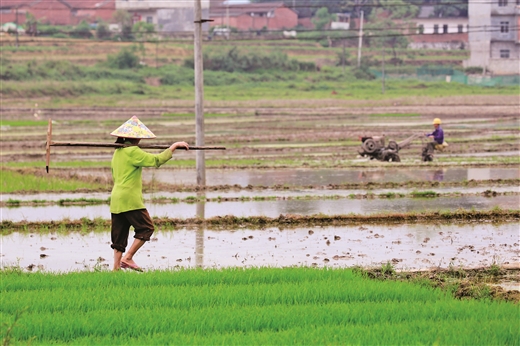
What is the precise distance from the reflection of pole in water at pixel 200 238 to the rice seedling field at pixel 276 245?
0.03 meters

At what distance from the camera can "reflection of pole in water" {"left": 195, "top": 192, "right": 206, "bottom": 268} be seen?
10953 millimetres

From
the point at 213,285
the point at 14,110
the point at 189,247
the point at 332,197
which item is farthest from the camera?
the point at 14,110

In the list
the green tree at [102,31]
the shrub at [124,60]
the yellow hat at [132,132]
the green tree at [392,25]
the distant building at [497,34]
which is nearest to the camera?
the yellow hat at [132,132]

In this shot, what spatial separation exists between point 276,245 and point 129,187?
9.01 feet

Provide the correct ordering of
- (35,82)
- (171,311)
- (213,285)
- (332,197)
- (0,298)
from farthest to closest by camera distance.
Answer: (35,82), (332,197), (213,285), (0,298), (171,311)

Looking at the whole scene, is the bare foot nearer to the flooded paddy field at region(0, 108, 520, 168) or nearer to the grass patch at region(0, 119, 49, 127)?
the flooded paddy field at region(0, 108, 520, 168)

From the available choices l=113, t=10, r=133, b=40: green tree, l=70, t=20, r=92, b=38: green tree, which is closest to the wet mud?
l=70, t=20, r=92, b=38: green tree

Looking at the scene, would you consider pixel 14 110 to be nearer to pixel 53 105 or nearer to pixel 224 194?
pixel 53 105

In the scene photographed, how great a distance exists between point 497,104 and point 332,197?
137 feet

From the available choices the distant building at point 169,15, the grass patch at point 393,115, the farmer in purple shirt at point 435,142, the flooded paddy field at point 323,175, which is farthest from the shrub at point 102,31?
the farmer in purple shirt at point 435,142

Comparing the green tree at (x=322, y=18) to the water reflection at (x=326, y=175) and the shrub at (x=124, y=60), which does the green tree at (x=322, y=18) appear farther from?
the water reflection at (x=326, y=175)

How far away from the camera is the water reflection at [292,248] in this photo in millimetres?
10727

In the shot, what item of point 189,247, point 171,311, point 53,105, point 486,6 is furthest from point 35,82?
point 171,311

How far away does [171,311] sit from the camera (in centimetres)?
744
